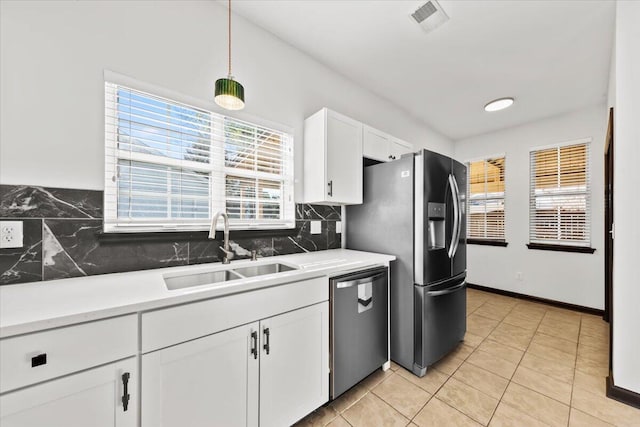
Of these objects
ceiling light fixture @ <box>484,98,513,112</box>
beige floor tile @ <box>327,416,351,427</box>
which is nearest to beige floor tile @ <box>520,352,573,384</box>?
beige floor tile @ <box>327,416,351,427</box>

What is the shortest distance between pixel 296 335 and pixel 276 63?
2197 millimetres

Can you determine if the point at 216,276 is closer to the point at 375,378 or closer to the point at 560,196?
the point at 375,378

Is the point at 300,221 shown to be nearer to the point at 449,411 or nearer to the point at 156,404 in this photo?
the point at 156,404

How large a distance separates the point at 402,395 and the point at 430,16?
2846mm

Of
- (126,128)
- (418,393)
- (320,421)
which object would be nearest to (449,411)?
(418,393)

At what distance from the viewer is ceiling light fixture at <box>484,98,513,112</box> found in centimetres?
310

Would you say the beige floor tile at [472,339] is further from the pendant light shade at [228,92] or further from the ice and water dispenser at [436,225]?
the pendant light shade at [228,92]

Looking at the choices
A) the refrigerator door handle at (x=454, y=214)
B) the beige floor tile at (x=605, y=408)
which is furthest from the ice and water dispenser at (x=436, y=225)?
the beige floor tile at (x=605, y=408)

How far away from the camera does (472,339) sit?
2.59 m

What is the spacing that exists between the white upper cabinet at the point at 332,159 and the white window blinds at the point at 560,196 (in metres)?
3.20

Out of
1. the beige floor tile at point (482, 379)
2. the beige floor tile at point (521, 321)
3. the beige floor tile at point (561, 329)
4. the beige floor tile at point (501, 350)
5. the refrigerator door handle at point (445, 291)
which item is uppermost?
the refrigerator door handle at point (445, 291)

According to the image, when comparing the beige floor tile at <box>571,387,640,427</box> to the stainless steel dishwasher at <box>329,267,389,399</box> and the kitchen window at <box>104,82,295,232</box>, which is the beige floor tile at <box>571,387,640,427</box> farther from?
the kitchen window at <box>104,82,295,232</box>

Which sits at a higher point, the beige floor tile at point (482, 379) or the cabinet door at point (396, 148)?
the cabinet door at point (396, 148)

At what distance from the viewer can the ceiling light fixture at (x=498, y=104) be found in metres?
3.10
